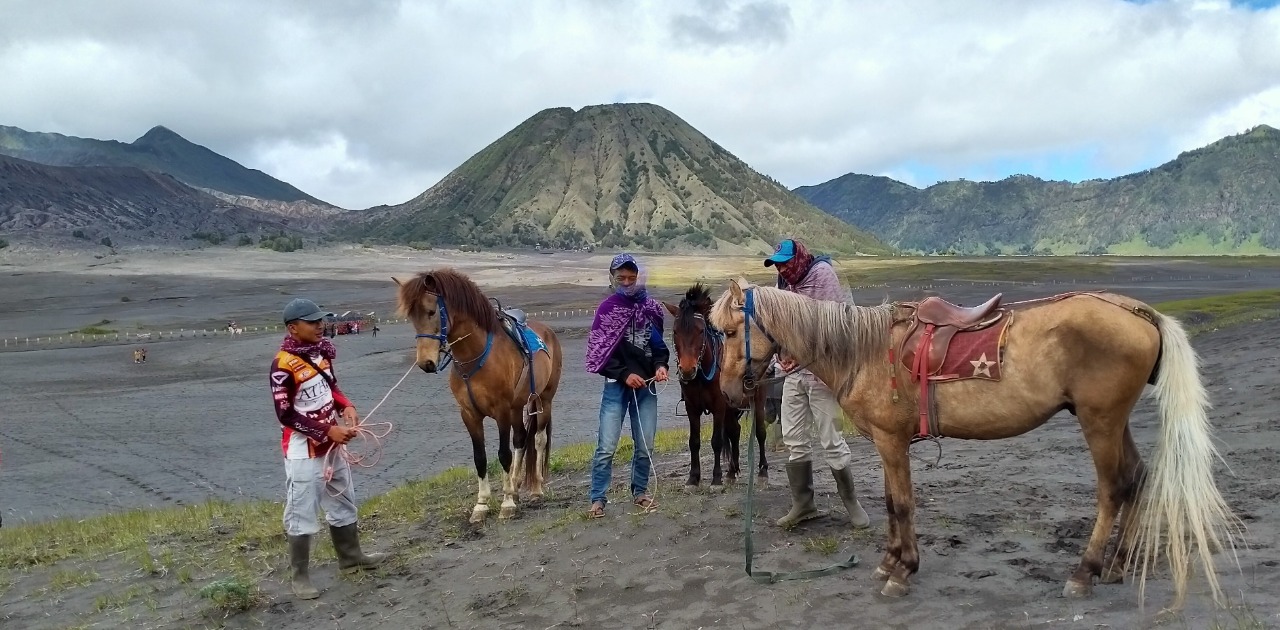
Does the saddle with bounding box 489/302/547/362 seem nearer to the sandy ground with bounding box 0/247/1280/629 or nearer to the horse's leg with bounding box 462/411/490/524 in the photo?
the horse's leg with bounding box 462/411/490/524

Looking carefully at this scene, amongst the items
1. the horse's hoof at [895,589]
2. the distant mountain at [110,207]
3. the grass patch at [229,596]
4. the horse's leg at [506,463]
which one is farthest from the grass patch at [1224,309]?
the distant mountain at [110,207]

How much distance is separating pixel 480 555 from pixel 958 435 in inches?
153

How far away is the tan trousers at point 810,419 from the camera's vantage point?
627 cm

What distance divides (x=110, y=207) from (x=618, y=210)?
8778cm

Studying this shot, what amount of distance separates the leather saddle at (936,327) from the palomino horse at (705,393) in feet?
7.20

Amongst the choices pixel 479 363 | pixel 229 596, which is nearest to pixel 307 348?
pixel 229 596

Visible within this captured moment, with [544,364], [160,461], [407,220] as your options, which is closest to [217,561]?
[544,364]

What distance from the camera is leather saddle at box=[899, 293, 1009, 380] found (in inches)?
204

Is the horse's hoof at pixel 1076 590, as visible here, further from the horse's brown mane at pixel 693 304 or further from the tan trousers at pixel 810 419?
the horse's brown mane at pixel 693 304

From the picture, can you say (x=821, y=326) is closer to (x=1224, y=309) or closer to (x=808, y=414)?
(x=808, y=414)

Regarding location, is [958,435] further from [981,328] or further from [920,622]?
[920,622]

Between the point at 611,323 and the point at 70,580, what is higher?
the point at 611,323

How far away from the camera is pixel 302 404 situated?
5.96 meters

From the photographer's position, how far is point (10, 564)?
25.1 feet
